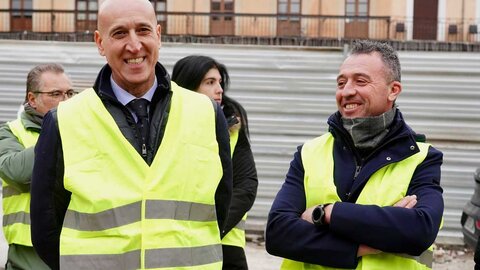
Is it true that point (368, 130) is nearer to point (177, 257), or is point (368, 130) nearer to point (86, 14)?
point (177, 257)

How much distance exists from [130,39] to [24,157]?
128cm

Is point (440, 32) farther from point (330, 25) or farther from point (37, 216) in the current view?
point (37, 216)

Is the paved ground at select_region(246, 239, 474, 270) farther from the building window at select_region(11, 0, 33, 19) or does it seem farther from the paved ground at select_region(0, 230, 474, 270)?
the building window at select_region(11, 0, 33, 19)

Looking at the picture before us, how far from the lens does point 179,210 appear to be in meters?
2.61

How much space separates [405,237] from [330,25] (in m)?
25.6

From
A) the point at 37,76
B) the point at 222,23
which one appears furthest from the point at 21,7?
the point at 37,76

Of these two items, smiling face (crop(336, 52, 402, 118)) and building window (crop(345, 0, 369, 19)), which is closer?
smiling face (crop(336, 52, 402, 118))

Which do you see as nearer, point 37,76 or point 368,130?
point 368,130

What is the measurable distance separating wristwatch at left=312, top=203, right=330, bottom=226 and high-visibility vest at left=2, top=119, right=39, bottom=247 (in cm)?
151

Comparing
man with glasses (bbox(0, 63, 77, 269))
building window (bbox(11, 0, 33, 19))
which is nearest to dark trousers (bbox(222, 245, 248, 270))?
man with glasses (bbox(0, 63, 77, 269))

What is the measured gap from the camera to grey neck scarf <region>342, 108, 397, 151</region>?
2955 mm

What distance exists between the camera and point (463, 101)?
1047 centimetres

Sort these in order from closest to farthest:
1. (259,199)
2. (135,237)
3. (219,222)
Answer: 1. (135,237)
2. (219,222)
3. (259,199)

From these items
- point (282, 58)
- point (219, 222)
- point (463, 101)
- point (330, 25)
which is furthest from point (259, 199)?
point (330, 25)
